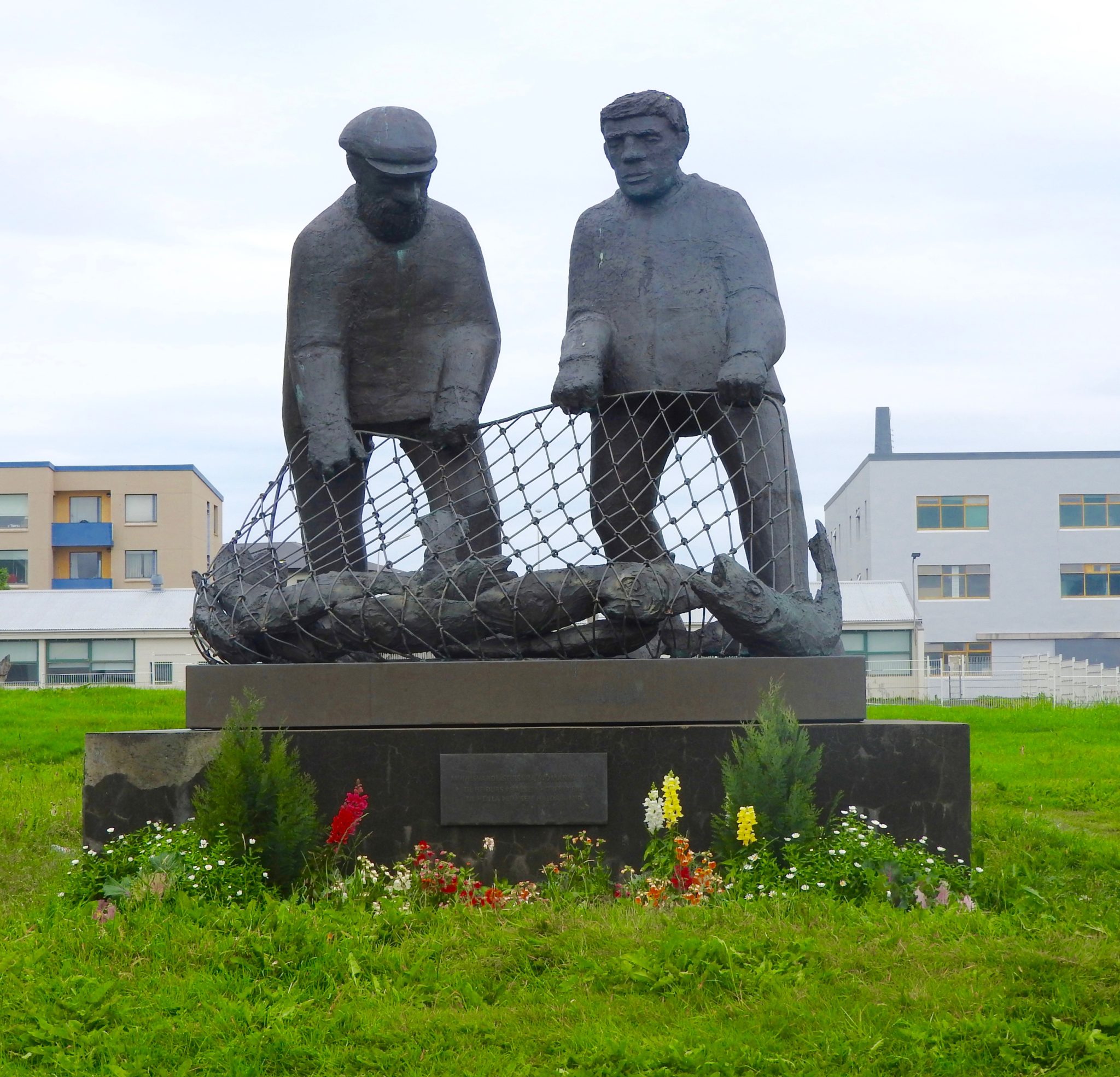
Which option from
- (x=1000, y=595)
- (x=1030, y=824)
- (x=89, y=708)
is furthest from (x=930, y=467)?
(x=1030, y=824)

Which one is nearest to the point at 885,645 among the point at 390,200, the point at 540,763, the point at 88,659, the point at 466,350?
the point at 88,659

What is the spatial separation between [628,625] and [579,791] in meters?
0.74

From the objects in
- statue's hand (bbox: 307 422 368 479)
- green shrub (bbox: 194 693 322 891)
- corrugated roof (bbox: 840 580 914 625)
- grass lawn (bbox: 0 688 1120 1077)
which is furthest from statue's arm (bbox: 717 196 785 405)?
corrugated roof (bbox: 840 580 914 625)

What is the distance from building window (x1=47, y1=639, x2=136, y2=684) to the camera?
28391 mm

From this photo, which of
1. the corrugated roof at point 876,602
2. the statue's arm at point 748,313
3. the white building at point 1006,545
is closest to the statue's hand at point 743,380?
the statue's arm at point 748,313

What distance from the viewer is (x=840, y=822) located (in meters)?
5.16

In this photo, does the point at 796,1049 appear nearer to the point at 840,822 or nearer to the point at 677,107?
the point at 840,822

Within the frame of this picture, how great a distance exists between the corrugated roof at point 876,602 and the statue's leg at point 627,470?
1980cm

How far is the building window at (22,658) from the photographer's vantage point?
28797 millimetres

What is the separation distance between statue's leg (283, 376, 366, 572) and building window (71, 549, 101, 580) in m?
41.0

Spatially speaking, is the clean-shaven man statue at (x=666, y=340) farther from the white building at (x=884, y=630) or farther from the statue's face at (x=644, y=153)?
the white building at (x=884, y=630)

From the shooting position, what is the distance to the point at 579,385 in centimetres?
614

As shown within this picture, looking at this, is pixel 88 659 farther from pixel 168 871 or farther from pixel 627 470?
pixel 168 871

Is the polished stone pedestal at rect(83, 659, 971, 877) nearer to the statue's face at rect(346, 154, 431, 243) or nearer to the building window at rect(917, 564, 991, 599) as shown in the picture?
the statue's face at rect(346, 154, 431, 243)
